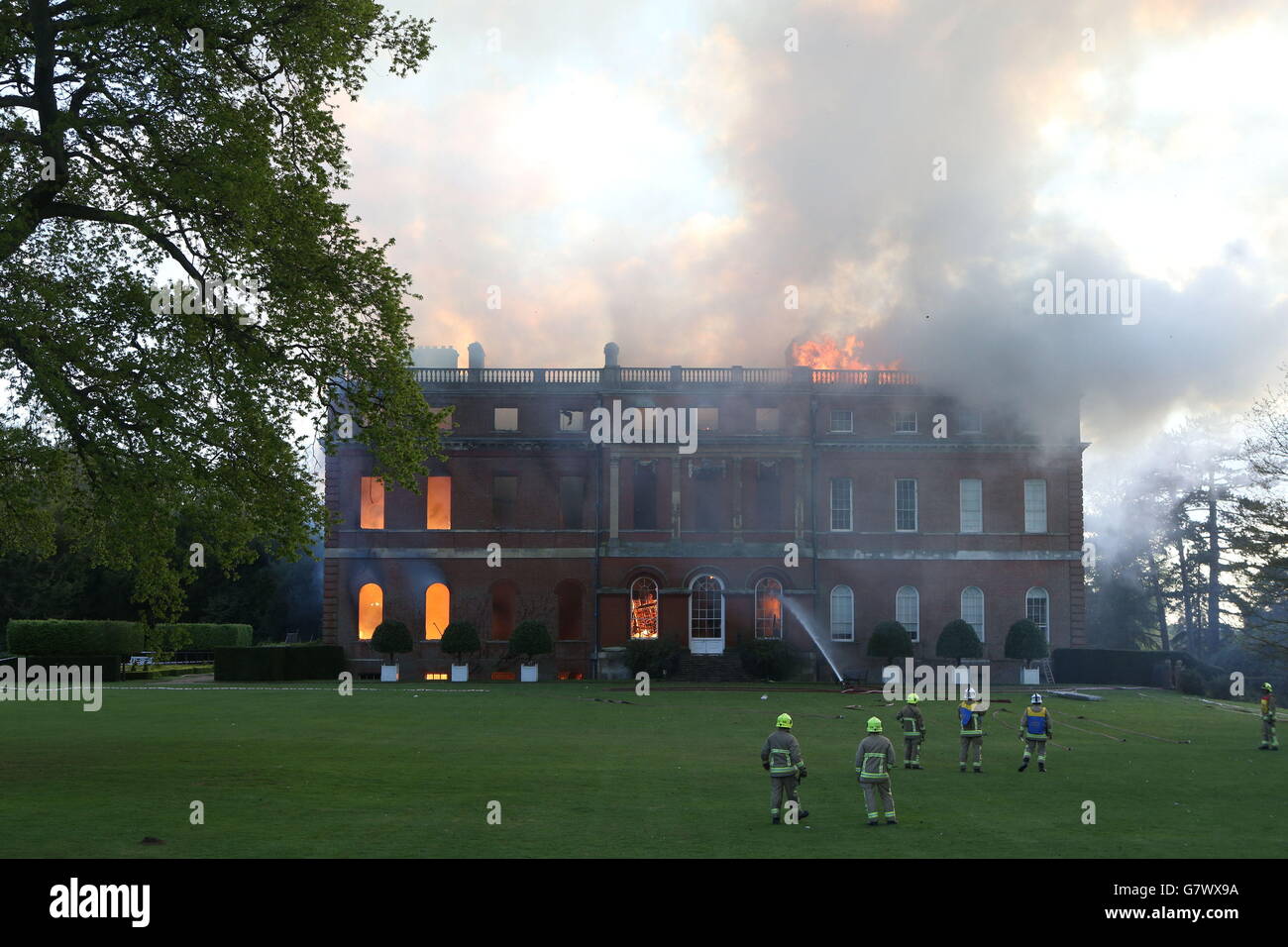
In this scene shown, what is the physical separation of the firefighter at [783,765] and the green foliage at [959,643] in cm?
3717

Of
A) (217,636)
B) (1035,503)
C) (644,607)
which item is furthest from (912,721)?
(217,636)

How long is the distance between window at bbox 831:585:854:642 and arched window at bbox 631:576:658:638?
312 inches

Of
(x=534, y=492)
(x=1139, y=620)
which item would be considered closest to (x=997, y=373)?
(x=534, y=492)

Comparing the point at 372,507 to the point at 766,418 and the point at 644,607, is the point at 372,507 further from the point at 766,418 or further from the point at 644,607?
the point at 766,418

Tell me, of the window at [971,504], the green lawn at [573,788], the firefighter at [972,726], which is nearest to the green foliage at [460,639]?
the green lawn at [573,788]

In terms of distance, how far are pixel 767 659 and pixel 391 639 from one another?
1538 centimetres

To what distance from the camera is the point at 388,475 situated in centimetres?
2400

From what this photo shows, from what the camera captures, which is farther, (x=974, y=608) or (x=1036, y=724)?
(x=974, y=608)

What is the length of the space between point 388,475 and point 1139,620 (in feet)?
200

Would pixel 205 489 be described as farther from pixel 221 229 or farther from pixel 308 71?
pixel 308 71

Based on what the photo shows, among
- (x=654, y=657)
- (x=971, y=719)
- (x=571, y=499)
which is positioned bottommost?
(x=654, y=657)

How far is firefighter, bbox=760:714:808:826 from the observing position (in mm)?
15789

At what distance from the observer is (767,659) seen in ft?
161
